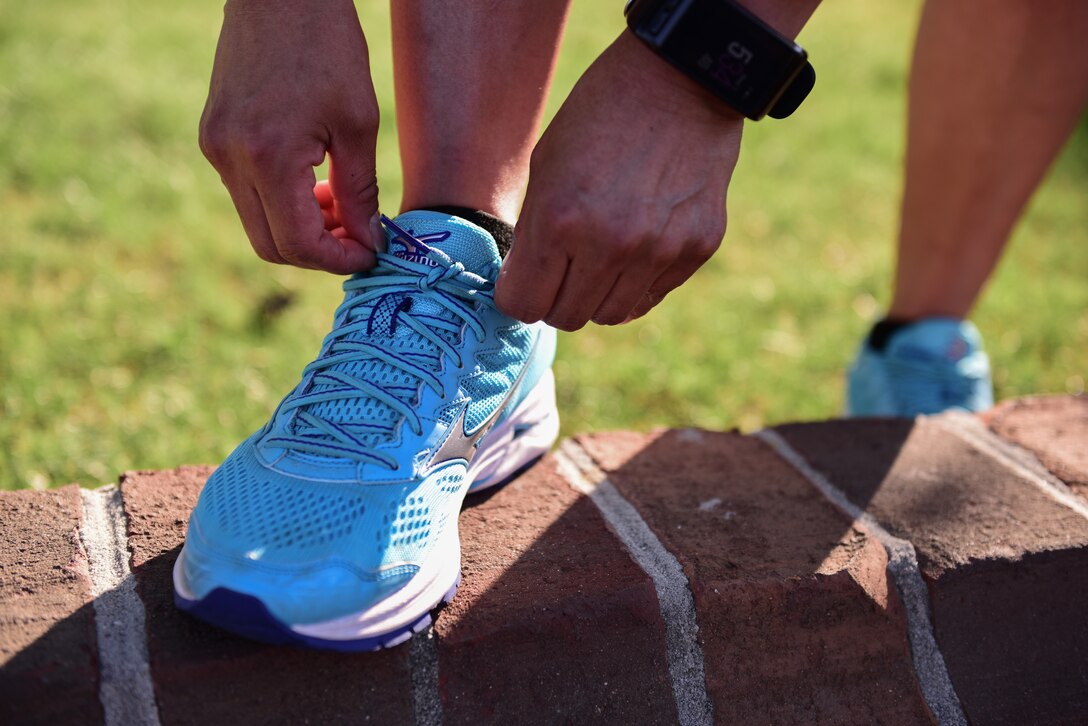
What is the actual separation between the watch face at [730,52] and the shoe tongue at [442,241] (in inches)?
13.2

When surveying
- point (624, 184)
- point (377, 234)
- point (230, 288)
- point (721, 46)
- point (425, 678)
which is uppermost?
point (721, 46)

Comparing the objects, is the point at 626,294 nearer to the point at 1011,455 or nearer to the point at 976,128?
the point at 1011,455

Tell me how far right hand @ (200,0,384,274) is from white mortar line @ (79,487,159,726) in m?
0.39

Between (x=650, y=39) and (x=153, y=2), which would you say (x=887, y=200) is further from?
(x=153, y=2)

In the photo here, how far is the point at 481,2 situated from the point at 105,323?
144cm

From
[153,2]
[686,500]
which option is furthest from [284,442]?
[153,2]

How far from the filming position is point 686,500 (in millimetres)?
1365

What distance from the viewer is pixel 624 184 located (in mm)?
1028

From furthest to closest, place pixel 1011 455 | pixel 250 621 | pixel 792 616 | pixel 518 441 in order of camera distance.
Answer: pixel 1011 455 → pixel 518 441 → pixel 792 616 → pixel 250 621

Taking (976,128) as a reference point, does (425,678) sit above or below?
below

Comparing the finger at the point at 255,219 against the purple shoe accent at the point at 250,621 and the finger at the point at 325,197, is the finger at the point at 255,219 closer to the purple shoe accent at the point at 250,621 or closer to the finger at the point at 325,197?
the finger at the point at 325,197

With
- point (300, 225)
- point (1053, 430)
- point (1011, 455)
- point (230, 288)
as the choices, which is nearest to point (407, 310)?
point (300, 225)

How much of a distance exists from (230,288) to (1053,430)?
6.27ft

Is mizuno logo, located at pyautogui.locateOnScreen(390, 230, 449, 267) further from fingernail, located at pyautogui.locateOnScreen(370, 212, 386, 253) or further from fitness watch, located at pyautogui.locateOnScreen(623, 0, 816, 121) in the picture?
fitness watch, located at pyautogui.locateOnScreen(623, 0, 816, 121)
